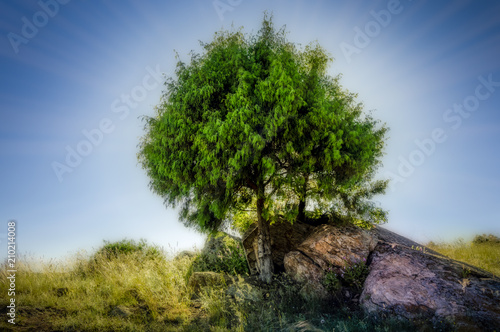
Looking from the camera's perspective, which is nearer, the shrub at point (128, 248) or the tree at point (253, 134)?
the tree at point (253, 134)

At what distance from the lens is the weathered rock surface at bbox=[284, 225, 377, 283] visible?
8156mm

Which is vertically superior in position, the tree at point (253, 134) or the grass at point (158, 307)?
the tree at point (253, 134)

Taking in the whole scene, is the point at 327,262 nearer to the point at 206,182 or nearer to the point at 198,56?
the point at 206,182

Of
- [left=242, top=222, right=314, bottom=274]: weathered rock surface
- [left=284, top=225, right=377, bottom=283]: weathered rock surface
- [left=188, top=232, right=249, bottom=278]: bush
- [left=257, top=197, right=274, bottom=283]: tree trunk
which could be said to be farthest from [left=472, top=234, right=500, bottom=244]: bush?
[left=188, top=232, right=249, bottom=278]: bush

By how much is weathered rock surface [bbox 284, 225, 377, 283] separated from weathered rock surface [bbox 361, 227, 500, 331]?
778mm

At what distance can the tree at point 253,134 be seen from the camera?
7.66 metres

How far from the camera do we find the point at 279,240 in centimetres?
1076

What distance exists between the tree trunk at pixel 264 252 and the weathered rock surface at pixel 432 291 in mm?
3425

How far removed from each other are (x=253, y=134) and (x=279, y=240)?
5407mm

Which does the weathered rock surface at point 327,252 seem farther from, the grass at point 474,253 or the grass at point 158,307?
the grass at point 474,253

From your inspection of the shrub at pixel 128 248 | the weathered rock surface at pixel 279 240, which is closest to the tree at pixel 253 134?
the weathered rock surface at pixel 279 240

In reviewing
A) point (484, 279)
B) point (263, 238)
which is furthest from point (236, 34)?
point (484, 279)

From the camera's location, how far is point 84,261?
11305 millimetres

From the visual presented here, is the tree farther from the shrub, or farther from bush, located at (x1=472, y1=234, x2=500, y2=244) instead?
bush, located at (x1=472, y1=234, x2=500, y2=244)
